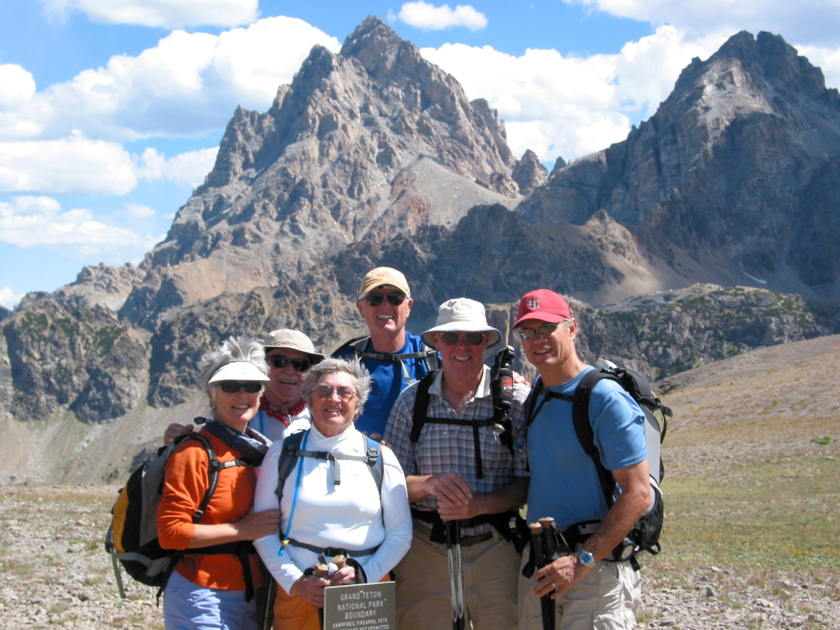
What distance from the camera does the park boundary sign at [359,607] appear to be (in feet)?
17.3

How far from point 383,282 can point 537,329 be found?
196 centimetres

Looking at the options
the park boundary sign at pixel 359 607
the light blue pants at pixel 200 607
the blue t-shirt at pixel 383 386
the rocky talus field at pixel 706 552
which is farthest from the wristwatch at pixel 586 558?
the rocky talus field at pixel 706 552

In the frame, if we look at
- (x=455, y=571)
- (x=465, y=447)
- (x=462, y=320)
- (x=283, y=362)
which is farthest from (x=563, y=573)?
(x=283, y=362)

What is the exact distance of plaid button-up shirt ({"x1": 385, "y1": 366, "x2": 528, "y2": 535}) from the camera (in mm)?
6215

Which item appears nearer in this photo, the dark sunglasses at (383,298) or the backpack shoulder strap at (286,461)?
the backpack shoulder strap at (286,461)

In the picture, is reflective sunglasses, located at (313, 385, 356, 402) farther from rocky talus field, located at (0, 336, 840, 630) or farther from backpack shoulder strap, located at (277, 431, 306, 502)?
rocky talus field, located at (0, 336, 840, 630)

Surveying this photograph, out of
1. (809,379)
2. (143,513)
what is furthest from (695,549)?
(809,379)

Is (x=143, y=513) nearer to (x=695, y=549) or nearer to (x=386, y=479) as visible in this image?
(x=386, y=479)

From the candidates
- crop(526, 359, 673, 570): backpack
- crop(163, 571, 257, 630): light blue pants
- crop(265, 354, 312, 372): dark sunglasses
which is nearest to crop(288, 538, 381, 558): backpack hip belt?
crop(163, 571, 257, 630): light blue pants

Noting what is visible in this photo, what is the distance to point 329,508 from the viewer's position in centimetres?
556

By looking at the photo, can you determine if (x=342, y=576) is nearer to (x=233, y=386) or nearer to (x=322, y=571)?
(x=322, y=571)

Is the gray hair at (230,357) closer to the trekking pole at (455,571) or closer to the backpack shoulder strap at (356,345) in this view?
the backpack shoulder strap at (356,345)

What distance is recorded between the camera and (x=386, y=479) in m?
5.77

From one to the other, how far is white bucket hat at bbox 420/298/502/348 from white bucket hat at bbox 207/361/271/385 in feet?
5.04
